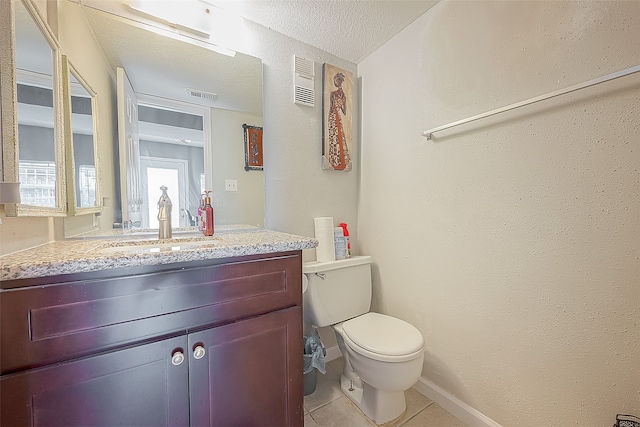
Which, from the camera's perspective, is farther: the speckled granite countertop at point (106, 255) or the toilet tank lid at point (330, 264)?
the toilet tank lid at point (330, 264)

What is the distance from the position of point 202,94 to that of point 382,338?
1.60 meters

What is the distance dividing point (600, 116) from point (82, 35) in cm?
209

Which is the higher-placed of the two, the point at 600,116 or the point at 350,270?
the point at 600,116

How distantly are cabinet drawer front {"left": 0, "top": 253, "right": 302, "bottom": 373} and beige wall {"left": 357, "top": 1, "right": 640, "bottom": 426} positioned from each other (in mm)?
982

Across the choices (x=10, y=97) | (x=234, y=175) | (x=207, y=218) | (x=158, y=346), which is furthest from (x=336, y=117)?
(x=158, y=346)

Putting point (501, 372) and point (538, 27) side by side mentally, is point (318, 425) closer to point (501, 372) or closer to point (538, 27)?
point (501, 372)

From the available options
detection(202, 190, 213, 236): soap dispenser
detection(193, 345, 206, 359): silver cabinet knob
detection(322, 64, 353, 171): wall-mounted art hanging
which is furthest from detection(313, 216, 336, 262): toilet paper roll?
detection(193, 345, 206, 359): silver cabinet knob

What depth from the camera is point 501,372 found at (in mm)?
1165

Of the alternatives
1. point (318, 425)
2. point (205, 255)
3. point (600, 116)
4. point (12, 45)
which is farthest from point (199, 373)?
point (600, 116)

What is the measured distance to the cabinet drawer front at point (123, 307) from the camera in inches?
24.1

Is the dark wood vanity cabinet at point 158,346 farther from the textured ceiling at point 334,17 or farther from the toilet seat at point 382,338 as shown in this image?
the textured ceiling at point 334,17

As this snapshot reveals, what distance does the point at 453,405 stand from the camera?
4.40ft

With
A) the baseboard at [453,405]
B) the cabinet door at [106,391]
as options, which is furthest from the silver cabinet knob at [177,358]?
the baseboard at [453,405]

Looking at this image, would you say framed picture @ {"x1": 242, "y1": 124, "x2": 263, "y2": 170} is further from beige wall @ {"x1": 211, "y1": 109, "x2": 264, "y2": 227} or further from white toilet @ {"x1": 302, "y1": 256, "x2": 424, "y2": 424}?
white toilet @ {"x1": 302, "y1": 256, "x2": 424, "y2": 424}
